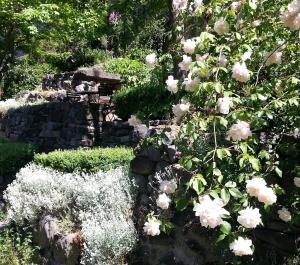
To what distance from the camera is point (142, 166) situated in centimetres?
464

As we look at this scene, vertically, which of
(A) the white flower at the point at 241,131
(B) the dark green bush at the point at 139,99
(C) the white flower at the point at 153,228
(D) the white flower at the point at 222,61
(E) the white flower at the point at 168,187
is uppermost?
(B) the dark green bush at the point at 139,99

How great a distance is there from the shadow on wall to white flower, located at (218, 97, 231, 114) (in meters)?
5.94

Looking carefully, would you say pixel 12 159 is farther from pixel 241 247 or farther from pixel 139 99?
pixel 241 247

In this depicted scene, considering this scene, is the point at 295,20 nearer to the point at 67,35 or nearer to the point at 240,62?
the point at 240,62

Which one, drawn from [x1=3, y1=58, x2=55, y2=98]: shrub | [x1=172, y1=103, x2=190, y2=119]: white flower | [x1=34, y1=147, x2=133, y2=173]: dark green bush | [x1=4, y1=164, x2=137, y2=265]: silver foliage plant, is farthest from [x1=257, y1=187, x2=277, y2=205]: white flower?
[x1=3, y1=58, x2=55, y2=98]: shrub

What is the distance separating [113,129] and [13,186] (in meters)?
3.15

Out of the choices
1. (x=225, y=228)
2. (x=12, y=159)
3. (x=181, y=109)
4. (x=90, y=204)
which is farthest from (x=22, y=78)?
(x=225, y=228)

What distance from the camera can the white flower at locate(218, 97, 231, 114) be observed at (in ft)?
9.45

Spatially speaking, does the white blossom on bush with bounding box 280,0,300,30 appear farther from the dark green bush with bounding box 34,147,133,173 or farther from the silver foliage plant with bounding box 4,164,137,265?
the dark green bush with bounding box 34,147,133,173

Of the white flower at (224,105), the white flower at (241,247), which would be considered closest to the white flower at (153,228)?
the white flower at (241,247)

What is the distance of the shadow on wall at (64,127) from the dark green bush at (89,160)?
202 cm

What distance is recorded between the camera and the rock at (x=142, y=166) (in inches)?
180

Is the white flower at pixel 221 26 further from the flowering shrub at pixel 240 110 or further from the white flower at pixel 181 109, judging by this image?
the white flower at pixel 181 109

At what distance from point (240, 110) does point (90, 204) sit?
2556 millimetres
